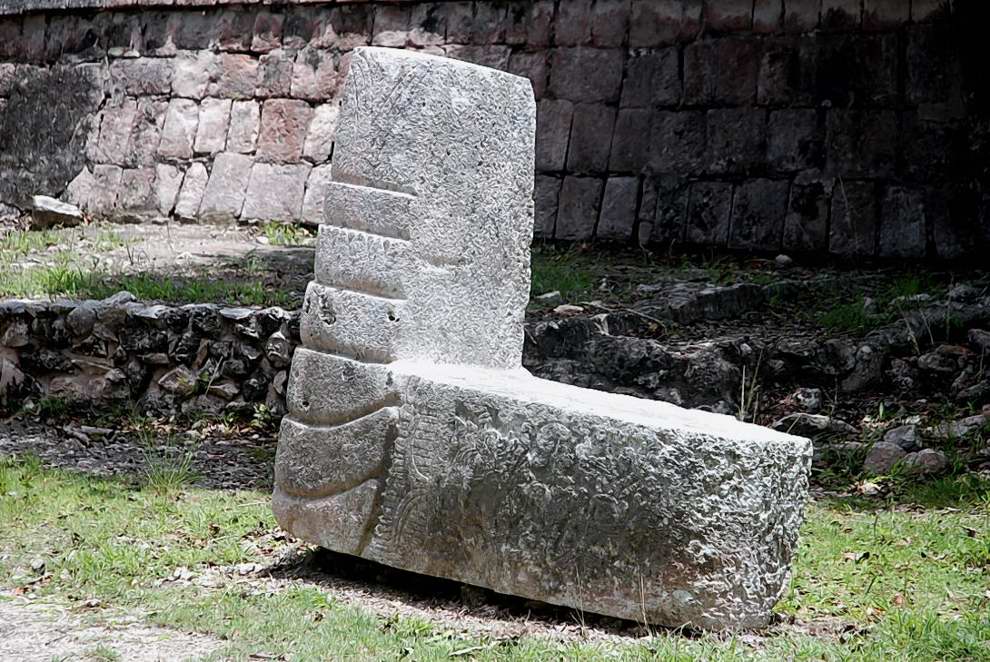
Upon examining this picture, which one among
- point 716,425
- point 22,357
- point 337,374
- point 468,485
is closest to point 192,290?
point 22,357

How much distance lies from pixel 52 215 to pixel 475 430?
305 inches

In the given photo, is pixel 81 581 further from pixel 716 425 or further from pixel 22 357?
pixel 22 357

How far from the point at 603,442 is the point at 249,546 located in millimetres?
1637

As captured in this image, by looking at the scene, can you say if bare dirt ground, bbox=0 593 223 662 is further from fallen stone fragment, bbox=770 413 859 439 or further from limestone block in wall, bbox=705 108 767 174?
limestone block in wall, bbox=705 108 767 174

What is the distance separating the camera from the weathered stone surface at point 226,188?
400 inches

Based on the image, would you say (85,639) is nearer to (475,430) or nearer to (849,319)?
(475,430)

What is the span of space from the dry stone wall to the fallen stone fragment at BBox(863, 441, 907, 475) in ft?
9.38

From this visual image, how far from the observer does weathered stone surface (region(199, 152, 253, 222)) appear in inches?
400

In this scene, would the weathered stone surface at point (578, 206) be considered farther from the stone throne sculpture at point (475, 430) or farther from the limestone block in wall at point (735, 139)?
the stone throne sculpture at point (475, 430)

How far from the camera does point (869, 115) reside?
A: 8.11 m

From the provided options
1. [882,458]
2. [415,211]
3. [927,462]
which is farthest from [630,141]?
[415,211]

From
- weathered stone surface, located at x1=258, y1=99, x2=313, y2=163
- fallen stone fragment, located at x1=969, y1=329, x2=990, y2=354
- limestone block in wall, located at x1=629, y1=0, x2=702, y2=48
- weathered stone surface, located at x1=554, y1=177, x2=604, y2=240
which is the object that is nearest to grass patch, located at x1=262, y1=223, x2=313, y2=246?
weathered stone surface, located at x1=258, y1=99, x2=313, y2=163

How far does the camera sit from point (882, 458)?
5.32 meters

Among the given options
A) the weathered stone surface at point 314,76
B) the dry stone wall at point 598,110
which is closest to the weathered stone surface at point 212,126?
the dry stone wall at point 598,110
